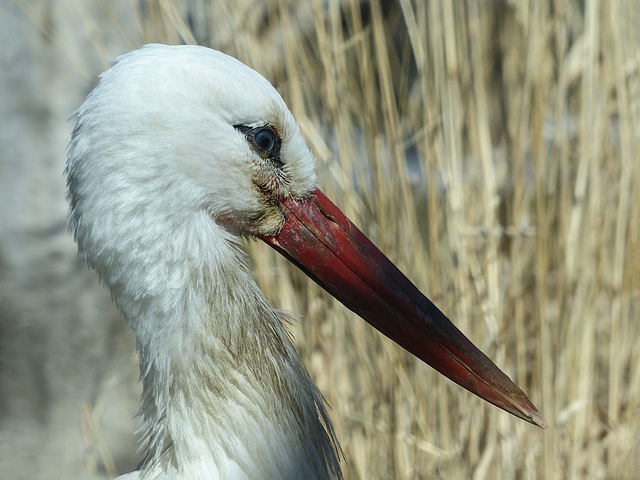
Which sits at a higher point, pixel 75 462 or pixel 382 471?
pixel 382 471

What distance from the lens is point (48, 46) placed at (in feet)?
6.89

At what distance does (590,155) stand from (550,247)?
0.87 ft

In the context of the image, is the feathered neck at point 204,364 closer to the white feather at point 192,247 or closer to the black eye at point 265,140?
the white feather at point 192,247

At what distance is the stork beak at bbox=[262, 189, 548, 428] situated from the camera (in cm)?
110

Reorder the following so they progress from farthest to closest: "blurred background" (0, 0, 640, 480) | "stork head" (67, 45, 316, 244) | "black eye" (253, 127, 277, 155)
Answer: "blurred background" (0, 0, 640, 480), "black eye" (253, 127, 277, 155), "stork head" (67, 45, 316, 244)

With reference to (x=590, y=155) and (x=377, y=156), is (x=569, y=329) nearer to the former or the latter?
(x=590, y=155)

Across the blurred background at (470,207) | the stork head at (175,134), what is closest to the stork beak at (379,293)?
the stork head at (175,134)

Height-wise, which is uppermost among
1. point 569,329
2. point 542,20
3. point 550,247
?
point 542,20

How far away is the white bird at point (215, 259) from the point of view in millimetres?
913

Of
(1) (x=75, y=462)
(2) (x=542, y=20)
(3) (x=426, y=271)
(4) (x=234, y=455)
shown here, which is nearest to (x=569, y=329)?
(3) (x=426, y=271)

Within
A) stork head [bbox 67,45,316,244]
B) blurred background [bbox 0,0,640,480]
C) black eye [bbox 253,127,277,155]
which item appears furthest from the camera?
blurred background [bbox 0,0,640,480]

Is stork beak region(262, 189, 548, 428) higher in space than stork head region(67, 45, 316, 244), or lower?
lower

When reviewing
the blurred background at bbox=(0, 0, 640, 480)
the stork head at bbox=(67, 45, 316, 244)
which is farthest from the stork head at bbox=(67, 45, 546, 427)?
the blurred background at bbox=(0, 0, 640, 480)

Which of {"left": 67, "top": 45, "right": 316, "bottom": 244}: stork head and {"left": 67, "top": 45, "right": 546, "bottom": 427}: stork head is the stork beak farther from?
{"left": 67, "top": 45, "right": 316, "bottom": 244}: stork head
